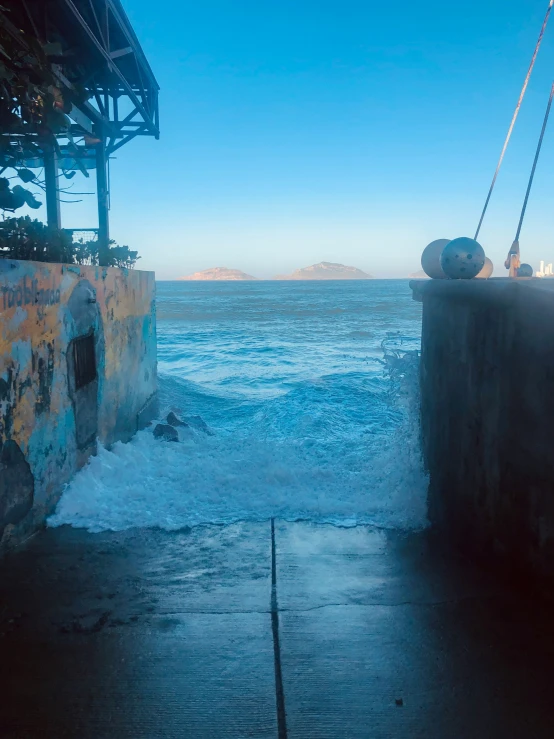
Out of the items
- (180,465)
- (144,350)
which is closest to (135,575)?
(180,465)

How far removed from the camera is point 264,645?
10.6 feet

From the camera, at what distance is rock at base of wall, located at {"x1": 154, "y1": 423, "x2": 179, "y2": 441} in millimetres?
8336

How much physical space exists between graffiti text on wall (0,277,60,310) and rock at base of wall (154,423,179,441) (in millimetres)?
3559

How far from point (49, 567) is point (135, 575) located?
679 millimetres

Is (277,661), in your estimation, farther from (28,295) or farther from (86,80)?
(86,80)

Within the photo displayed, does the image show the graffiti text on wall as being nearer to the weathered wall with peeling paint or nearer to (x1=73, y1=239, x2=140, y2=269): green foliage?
the weathered wall with peeling paint

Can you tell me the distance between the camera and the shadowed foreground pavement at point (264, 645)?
264cm

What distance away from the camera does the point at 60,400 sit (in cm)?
527

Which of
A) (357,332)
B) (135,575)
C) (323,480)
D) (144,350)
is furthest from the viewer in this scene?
(357,332)

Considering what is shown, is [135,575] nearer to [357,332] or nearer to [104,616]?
[104,616]

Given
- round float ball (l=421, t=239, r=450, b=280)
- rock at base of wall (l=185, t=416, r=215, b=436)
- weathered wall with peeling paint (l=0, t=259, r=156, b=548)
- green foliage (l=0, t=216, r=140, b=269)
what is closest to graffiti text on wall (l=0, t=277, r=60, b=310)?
weathered wall with peeling paint (l=0, t=259, r=156, b=548)

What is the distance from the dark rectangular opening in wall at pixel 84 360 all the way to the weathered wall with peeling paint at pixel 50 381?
0.16 feet

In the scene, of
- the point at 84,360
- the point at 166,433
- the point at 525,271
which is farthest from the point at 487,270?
the point at 166,433

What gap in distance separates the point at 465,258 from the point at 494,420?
2.15 metres
